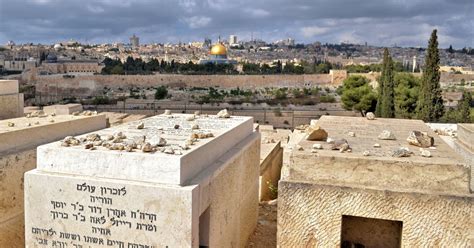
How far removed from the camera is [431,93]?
53.8 ft

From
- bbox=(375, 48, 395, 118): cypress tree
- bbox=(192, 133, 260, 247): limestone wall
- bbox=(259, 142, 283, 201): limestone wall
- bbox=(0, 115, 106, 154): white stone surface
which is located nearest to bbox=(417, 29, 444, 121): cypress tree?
bbox=(375, 48, 395, 118): cypress tree

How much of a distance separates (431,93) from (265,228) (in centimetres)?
1185

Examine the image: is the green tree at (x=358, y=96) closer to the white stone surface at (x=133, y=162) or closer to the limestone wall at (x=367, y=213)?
the white stone surface at (x=133, y=162)

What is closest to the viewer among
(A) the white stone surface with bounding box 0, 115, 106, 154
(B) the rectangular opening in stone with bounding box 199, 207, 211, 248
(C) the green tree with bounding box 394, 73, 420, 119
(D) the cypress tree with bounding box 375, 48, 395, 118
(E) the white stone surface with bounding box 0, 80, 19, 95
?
(B) the rectangular opening in stone with bounding box 199, 207, 211, 248

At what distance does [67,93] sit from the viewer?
45.4 metres

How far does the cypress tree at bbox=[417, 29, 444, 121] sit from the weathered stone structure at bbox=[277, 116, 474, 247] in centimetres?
1310

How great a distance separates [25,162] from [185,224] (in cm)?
253

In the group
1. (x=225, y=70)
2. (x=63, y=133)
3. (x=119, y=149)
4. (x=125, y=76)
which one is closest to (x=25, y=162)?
(x=63, y=133)

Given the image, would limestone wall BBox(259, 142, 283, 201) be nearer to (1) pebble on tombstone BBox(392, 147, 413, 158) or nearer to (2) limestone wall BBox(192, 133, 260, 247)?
(2) limestone wall BBox(192, 133, 260, 247)

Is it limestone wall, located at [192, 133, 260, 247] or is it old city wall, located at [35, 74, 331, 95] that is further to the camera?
old city wall, located at [35, 74, 331, 95]

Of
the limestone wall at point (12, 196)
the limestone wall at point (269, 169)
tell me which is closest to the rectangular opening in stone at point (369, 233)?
the limestone wall at point (269, 169)

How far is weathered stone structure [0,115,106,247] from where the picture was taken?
5035 mm

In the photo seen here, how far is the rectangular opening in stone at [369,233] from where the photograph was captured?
13.4 feet

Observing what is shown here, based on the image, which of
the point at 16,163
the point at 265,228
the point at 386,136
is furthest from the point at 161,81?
the point at 386,136
